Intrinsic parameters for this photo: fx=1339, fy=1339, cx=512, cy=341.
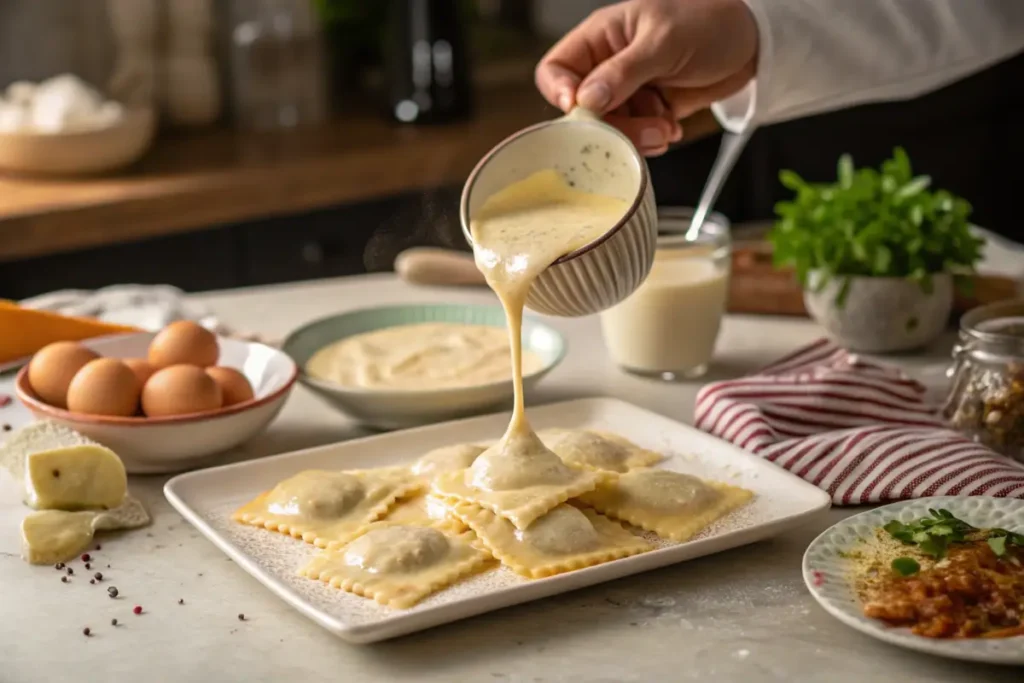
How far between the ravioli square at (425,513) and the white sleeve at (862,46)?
963 millimetres

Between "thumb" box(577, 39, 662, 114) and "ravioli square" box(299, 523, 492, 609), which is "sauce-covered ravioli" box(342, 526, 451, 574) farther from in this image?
"thumb" box(577, 39, 662, 114)

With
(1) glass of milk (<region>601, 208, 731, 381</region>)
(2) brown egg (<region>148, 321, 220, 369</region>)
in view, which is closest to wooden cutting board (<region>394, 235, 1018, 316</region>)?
(1) glass of milk (<region>601, 208, 731, 381</region>)

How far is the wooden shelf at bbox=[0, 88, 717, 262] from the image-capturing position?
3283 millimetres

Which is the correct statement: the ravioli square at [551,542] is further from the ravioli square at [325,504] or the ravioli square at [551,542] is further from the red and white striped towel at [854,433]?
the red and white striped towel at [854,433]

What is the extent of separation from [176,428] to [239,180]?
190cm

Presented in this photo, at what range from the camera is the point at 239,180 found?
11.5 ft

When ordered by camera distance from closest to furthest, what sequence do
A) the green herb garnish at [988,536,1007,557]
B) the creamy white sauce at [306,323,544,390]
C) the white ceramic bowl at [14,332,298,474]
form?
the green herb garnish at [988,536,1007,557] < the white ceramic bowl at [14,332,298,474] < the creamy white sauce at [306,323,544,390]

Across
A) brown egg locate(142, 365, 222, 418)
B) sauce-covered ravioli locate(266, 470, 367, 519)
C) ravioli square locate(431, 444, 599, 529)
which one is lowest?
sauce-covered ravioli locate(266, 470, 367, 519)

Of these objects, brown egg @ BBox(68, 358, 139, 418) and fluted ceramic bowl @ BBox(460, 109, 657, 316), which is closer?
fluted ceramic bowl @ BBox(460, 109, 657, 316)

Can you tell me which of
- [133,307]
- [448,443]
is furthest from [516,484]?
[133,307]

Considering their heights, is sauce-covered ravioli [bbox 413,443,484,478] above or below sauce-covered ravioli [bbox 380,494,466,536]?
above

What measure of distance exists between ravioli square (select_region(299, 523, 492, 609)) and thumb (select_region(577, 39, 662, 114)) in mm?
682

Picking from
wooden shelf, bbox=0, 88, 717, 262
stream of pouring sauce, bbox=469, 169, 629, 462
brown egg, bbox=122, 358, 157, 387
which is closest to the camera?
stream of pouring sauce, bbox=469, 169, 629, 462

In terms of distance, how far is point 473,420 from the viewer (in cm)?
186
